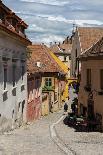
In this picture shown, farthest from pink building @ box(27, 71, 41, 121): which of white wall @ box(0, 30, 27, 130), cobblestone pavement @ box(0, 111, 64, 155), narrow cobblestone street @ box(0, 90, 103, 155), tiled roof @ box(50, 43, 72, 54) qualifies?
tiled roof @ box(50, 43, 72, 54)

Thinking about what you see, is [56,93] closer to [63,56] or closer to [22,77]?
[22,77]

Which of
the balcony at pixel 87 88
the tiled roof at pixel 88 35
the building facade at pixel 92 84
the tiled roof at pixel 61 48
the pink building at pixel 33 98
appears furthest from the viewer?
the tiled roof at pixel 61 48

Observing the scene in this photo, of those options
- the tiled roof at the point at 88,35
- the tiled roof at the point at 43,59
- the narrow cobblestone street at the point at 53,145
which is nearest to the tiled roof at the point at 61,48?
the tiled roof at the point at 43,59

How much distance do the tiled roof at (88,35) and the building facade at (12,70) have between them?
61.3 feet

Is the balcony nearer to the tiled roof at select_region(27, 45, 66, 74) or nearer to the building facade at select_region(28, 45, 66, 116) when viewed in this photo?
the building facade at select_region(28, 45, 66, 116)

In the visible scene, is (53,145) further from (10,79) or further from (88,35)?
(88,35)

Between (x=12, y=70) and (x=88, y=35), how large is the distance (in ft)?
86.6

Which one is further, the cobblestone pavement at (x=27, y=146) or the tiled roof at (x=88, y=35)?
the tiled roof at (x=88, y=35)

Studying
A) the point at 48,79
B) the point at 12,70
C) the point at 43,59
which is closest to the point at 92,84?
the point at 12,70

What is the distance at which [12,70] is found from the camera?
2600cm

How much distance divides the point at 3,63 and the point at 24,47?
8.15 m

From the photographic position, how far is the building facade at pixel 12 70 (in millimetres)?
22438

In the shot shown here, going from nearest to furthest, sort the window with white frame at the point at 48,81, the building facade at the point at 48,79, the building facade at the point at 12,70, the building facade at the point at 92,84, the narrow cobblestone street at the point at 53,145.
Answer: the narrow cobblestone street at the point at 53,145
the building facade at the point at 12,70
the building facade at the point at 92,84
the building facade at the point at 48,79
the window with white frame at the point at 48,81

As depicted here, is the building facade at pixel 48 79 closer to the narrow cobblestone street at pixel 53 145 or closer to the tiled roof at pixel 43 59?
the tiled roof at pixel 43 59
